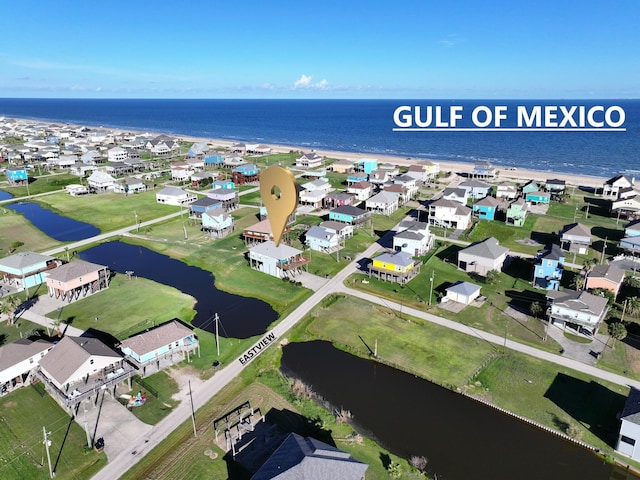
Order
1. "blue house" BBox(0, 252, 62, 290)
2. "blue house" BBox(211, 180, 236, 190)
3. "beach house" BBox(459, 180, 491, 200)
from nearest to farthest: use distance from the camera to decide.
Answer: "blue house" BBox(0, 252, 62, 290) → "beach house" BBox(459, 180, 491, 200) → "blue house" BBox(211, 180, 236, 190)

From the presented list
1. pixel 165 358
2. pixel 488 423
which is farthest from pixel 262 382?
pixel 488 423

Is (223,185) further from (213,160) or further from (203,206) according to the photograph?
(213,160)

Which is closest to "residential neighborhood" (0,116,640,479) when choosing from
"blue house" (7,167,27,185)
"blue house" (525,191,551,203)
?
"blue house" (525,191,551,203)

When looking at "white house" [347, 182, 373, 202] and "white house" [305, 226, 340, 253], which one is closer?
"white house" [305, 226, 340, 253]

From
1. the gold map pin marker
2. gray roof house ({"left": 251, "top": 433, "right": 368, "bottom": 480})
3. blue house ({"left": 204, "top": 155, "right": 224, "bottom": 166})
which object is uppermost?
the gold map pin marker

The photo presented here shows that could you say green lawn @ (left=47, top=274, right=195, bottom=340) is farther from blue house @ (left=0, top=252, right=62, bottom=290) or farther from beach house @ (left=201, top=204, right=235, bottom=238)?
beach house @ (left=201, top=204, right=235, bottom=238)

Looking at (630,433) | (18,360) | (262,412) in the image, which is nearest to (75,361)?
(18,360)

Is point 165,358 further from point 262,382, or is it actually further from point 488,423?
point 488,423
